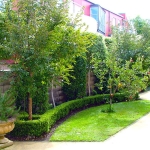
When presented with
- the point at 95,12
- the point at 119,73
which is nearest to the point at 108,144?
the point at 119,73

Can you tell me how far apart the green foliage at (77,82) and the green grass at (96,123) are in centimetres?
95

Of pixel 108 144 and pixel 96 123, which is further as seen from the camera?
pixel 96 123

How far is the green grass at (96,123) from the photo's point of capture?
7.27 metres

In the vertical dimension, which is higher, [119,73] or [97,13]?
[97,13]

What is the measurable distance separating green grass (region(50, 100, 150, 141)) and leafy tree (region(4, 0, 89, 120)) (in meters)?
1.27

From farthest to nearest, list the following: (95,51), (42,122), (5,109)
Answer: (95,51) < (42,122) < (5,109)

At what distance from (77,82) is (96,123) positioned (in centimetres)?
323

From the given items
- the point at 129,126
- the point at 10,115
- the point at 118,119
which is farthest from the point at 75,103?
the point at 10,115

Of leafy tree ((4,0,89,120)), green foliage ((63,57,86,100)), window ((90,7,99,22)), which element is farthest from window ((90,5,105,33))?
leafy tree ((4,0,89,120))

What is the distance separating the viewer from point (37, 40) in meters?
7.12

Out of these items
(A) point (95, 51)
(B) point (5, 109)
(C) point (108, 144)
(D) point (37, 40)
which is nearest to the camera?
(B) point (5, 109)

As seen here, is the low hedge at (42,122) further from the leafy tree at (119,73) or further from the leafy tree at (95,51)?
the leafy tree at (95,51)

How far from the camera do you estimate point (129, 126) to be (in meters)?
8.56

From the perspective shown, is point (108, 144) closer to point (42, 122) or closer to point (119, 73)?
point (42, 122)
